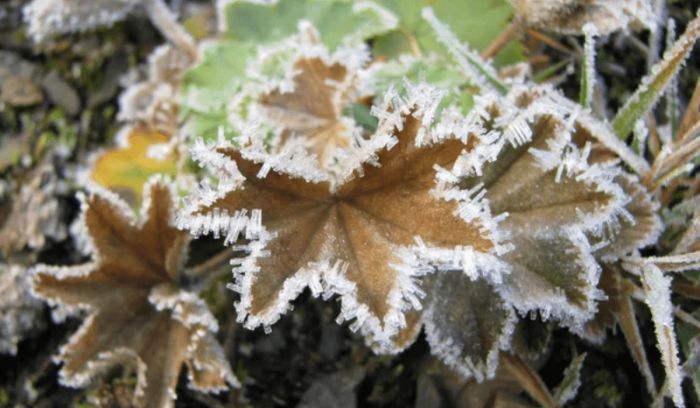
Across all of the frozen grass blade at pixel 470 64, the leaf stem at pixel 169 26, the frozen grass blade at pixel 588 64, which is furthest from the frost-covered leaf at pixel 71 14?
the frozen grass blade at pixel 588 64

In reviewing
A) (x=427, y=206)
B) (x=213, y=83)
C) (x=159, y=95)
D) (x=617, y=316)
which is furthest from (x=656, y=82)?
(x=159, y=95)

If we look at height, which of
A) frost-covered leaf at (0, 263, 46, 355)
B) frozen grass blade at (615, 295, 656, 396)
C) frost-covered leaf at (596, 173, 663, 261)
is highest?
frost-covered leaf at (0, 263, 46, 355)

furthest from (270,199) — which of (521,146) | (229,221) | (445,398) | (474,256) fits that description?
(445,398)

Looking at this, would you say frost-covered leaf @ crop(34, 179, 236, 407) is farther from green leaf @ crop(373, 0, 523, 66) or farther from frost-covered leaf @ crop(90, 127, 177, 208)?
green leaf @ crop(373, 0, 523, 66)

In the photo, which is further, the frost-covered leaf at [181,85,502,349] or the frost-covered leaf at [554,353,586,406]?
the frost-covered leaf at [554,353,586,406]

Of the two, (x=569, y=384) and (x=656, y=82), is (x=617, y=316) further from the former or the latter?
(x=656, y=82)

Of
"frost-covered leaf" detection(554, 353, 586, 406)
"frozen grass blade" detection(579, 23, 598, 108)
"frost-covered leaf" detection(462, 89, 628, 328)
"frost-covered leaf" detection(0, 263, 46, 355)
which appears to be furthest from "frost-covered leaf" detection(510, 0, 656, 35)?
"frost-covered leaf" detection(0, 263, 46, 355)

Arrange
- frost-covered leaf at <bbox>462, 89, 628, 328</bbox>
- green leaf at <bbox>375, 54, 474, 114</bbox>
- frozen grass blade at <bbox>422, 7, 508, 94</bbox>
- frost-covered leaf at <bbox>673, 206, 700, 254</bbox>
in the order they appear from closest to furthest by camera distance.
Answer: frost-covered leaf at <bbox>462, 89, 628, 328</bbox>
frost-covered leaf at <bbox>673, 206, 700, 254</bbox>
frozen grass blade at <bbox>422, 7, 508, 94</bbox>
green leaf at <bbox>375, 54, 474, 114</bbox>
